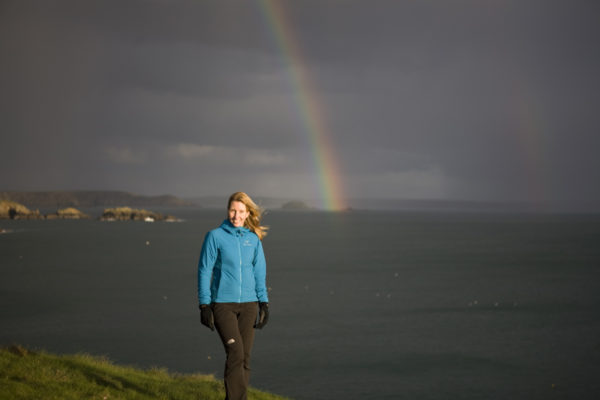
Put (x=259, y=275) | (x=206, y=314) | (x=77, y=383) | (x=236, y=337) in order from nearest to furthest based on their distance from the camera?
(x=206, y=314) < (x=236, y=337) < (x=259, y=275) < (x=77, y=383)

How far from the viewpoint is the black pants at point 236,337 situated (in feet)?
24.3

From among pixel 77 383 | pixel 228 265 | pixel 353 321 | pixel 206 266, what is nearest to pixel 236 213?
pixel 228 265

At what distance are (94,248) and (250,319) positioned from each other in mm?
145312

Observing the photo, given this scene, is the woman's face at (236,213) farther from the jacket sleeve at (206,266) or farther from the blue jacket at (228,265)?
the jacket sleeve at (206,266)

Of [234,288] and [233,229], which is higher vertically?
[233,229]

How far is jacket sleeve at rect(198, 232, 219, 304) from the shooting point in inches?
286

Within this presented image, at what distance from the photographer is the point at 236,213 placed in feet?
25.1

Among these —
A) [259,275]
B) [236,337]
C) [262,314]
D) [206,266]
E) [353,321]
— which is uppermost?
[206,266]

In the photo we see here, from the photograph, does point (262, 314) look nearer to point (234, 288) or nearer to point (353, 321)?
point (234, 288)

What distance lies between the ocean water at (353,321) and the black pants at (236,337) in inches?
1222

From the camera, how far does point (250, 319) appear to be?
25.1 feet

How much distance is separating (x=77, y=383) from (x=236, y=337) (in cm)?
412

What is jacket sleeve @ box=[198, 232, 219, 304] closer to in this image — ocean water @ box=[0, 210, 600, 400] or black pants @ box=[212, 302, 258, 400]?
black pants @ box=[212, 302, 258, 400]

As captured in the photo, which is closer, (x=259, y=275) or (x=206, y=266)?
(x=206, y=266)
